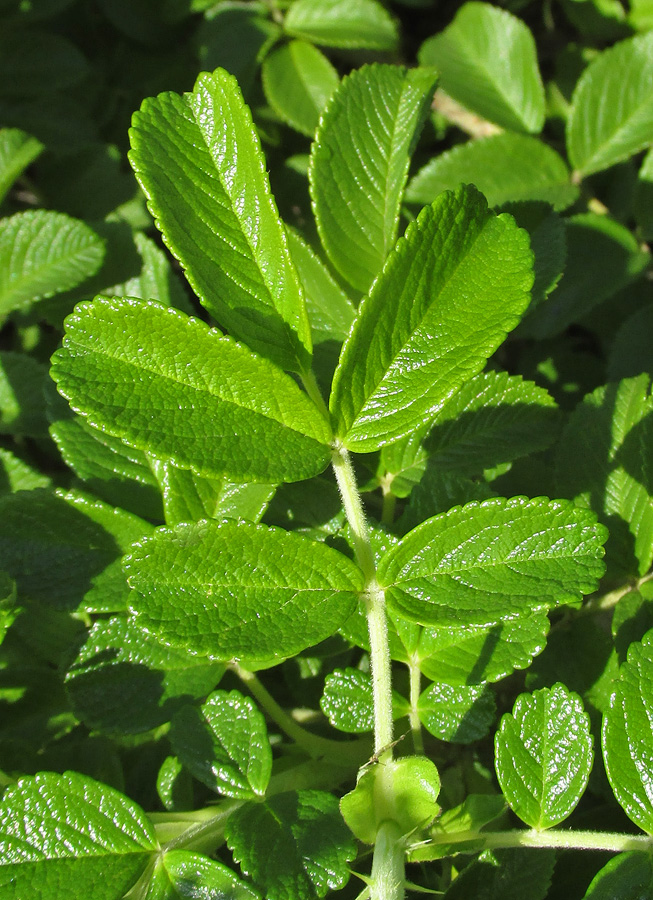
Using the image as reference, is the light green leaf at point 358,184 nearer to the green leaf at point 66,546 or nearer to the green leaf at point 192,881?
the green leaf at point 66,546

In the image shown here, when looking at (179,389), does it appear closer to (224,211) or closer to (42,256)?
(224,211)

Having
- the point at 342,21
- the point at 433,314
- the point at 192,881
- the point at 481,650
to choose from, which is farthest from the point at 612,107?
the point at 192,881

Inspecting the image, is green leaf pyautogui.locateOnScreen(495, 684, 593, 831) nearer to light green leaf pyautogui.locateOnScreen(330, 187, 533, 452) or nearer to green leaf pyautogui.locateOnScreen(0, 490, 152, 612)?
light green leaf pyautogui.locateOnScreen(330, 187, 533, 452)

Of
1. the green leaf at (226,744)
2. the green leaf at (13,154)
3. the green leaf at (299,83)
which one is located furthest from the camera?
the green leaf at (299,83)

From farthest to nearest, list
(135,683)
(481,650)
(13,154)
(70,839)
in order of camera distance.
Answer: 1. (13,154)
2. (135,683)
3. (481,650)
4. (70,839)

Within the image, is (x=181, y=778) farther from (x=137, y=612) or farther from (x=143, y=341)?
(x=143, y=341)

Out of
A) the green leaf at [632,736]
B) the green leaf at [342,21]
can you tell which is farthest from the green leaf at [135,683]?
the green leaf at [342,21]

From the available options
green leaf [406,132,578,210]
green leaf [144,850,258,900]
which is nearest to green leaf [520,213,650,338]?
green leaf [406,132,578,210]
